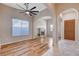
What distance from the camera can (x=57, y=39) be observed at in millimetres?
3898

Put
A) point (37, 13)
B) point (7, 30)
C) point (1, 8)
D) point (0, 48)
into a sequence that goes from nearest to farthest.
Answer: point (0, 48), point (7, 30), point (1, 8), point (37, 13)

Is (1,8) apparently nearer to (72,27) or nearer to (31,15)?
(31,15)

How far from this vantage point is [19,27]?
10.4 ft

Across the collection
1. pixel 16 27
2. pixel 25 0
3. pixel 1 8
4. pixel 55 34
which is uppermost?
pixel 1 8

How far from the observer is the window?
10.7ft

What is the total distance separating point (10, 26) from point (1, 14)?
72 centimetres

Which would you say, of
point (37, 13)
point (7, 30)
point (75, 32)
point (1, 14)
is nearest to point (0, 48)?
point (7, 30)

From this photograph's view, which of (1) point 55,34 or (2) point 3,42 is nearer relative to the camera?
(2) point 3,42

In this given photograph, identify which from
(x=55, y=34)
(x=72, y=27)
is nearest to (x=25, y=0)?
(x=72, y=27)

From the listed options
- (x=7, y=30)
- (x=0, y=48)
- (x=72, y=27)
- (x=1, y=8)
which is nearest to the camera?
(x=0, y=48)

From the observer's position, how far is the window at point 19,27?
3251 millimetres

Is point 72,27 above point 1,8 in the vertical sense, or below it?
below

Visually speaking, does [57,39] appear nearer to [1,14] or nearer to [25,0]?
[1,14]

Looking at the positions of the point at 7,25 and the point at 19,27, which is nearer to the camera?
the point at 19,27
